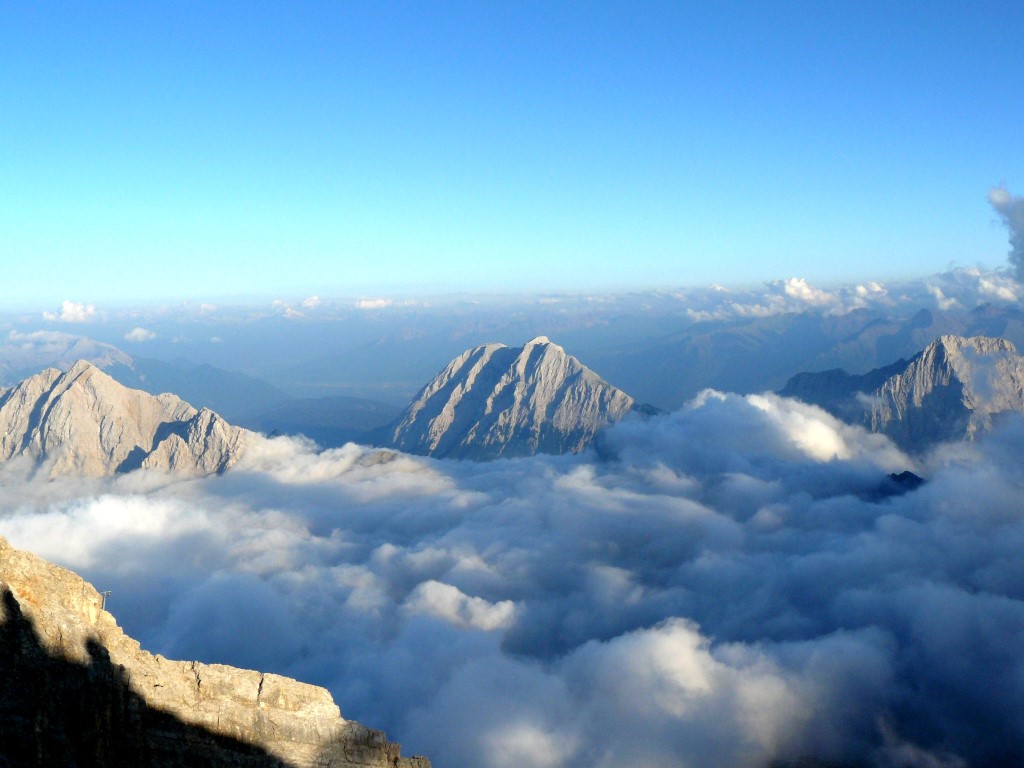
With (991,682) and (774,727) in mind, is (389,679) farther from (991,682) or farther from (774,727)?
(991,682)

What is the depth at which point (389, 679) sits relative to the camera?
550 ft

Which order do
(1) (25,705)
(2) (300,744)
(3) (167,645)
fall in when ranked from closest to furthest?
(1) (25,705) → (2) (300,744) → (3) (167,645)

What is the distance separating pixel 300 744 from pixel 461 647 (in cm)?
15560

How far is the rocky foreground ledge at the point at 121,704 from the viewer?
27953mm

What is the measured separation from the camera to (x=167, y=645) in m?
192

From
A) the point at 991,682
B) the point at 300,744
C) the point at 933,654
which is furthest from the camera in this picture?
the point at 933,654

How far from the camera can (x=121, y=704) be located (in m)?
32.9

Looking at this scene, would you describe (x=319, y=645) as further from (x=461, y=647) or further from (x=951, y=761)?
(x=951, y=761)

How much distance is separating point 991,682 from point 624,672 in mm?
93049

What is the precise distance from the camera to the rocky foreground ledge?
2795 centimetres

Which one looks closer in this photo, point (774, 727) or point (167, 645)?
point (774, 727)

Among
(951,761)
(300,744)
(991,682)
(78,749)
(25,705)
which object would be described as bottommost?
(951,761)

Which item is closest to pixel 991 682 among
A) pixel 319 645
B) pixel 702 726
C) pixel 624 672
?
pixel 702 726

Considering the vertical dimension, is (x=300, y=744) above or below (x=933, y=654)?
above
